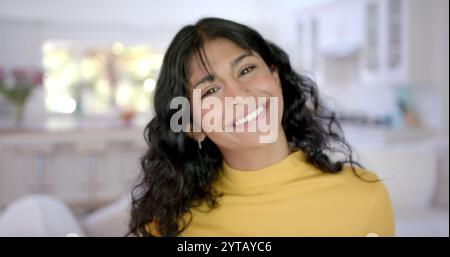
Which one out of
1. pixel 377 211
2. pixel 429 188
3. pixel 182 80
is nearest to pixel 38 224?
pixel 182 80

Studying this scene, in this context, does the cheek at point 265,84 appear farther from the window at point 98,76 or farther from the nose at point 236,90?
the window at point 98,76

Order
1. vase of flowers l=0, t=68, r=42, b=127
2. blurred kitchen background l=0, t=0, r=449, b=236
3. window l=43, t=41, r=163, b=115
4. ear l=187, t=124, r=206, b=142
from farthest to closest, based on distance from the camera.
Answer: window l=43, t=41, r=163, b=115
vase of flowers l=0, t=68, r=42, b=127
blurred kitchen background l=0, t=0, r=449, b=236
ear l=187, t=124, r=206, b=142

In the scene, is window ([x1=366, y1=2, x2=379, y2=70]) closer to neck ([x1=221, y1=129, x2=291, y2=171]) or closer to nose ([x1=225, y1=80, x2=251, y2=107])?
neck ([x1=221, y1=129, x2=291, y2=171])

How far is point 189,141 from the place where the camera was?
897 mm

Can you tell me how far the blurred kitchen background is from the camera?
5.29ft

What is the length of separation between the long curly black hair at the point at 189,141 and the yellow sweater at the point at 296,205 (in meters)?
0.03

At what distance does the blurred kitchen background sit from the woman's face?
0.37 m

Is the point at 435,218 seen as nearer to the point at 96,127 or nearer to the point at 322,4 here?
the point at 96,127

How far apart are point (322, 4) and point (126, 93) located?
2.23 metres

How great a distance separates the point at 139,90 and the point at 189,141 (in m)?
4.34

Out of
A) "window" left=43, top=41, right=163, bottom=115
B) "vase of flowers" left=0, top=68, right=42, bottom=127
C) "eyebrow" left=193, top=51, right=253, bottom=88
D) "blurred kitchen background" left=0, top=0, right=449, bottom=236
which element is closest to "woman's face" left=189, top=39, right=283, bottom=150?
"eyebrow" left=193, top=51, right=253, bottom=88

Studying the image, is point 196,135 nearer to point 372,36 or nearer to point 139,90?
point 372,36

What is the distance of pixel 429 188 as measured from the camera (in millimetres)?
1605

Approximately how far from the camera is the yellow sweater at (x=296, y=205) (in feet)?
2.40
